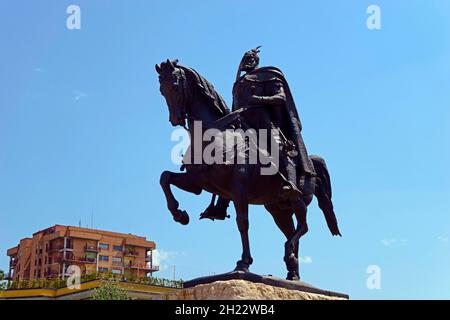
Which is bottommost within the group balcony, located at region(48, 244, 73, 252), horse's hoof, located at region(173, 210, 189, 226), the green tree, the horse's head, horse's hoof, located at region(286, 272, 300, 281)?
horse's hoof, located at region(286, 272, 300, 281)

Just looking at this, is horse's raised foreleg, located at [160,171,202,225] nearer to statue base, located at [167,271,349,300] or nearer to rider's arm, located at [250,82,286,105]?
statue base, located at [167,271,349,300]

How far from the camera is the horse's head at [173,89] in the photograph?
27.7ft

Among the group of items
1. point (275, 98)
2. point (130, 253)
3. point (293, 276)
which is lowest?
point (293, 276)

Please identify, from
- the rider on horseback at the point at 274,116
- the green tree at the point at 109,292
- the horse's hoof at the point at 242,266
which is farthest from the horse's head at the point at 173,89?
Answer: the green tree at the point at 109,292

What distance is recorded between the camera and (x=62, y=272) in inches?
2884

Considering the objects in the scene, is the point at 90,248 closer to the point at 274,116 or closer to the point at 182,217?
the point at 274,116

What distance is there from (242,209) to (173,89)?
1902mm

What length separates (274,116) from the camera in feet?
31.3

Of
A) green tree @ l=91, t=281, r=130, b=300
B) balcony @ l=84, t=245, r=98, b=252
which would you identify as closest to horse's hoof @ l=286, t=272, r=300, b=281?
green tree @ l=91, t=281, r=130, b=300

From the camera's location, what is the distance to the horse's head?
845cm

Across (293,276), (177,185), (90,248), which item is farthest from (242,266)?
(90,248)

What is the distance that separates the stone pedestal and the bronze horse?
47 cm
